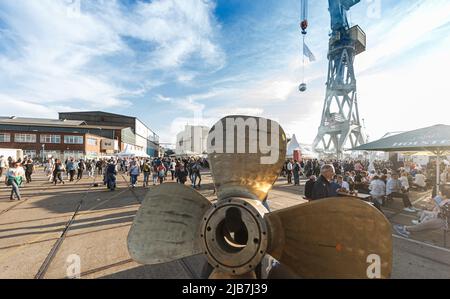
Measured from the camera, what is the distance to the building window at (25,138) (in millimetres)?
45669

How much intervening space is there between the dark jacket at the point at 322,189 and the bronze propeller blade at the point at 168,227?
9.22ft

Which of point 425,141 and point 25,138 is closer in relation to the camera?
point 425,141

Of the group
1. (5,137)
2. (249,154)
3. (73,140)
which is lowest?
(249,154)

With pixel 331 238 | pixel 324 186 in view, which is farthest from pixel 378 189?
pixel 331 238

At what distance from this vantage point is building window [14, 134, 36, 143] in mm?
45669

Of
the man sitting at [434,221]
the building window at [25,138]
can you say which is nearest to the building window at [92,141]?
the building window at [25,138]

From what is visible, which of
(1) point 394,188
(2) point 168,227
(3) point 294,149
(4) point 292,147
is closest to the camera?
(2) point 168,227

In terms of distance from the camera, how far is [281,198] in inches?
380

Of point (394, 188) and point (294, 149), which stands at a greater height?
point (294, 149)

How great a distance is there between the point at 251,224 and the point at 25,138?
61.3 meters

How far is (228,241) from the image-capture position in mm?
2023

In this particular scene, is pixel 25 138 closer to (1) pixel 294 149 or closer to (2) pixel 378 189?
(1) pixel 294 149

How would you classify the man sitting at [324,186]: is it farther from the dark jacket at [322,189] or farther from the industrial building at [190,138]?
the industrial building at [190,138]
